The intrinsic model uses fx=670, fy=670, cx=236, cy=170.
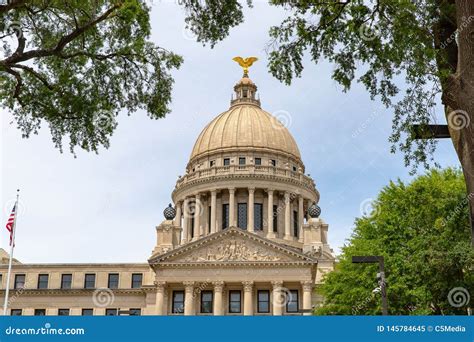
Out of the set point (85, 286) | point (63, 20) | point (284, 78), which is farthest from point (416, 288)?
point (85, 286)

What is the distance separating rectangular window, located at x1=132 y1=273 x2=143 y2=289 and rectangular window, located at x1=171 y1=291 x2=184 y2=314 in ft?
25.0

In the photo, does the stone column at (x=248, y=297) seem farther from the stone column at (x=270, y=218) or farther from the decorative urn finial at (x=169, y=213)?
the decorative urn finial at (x=169, y=213)

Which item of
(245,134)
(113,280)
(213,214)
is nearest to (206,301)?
(113,280)

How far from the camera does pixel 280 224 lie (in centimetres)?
8994

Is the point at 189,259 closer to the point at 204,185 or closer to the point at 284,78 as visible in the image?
the point at 204,185

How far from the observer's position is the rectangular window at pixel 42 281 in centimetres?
7888

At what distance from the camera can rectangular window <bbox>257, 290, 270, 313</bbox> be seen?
71062mm

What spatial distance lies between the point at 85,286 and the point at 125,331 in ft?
230

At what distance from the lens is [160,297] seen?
2766 inches

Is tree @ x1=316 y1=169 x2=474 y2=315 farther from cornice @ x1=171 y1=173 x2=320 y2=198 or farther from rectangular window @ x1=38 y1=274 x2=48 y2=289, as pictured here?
cornice @ x1=171 y1=173 x2=320 y2=198

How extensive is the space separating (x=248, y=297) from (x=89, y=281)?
20895 mm

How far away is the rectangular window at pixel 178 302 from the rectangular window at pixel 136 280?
7.62 m

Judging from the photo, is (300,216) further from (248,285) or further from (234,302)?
(248,285)

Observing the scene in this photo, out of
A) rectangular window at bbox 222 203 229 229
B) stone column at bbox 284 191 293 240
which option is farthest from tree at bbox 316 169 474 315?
rectangular window at bbox 222 203 229 229
